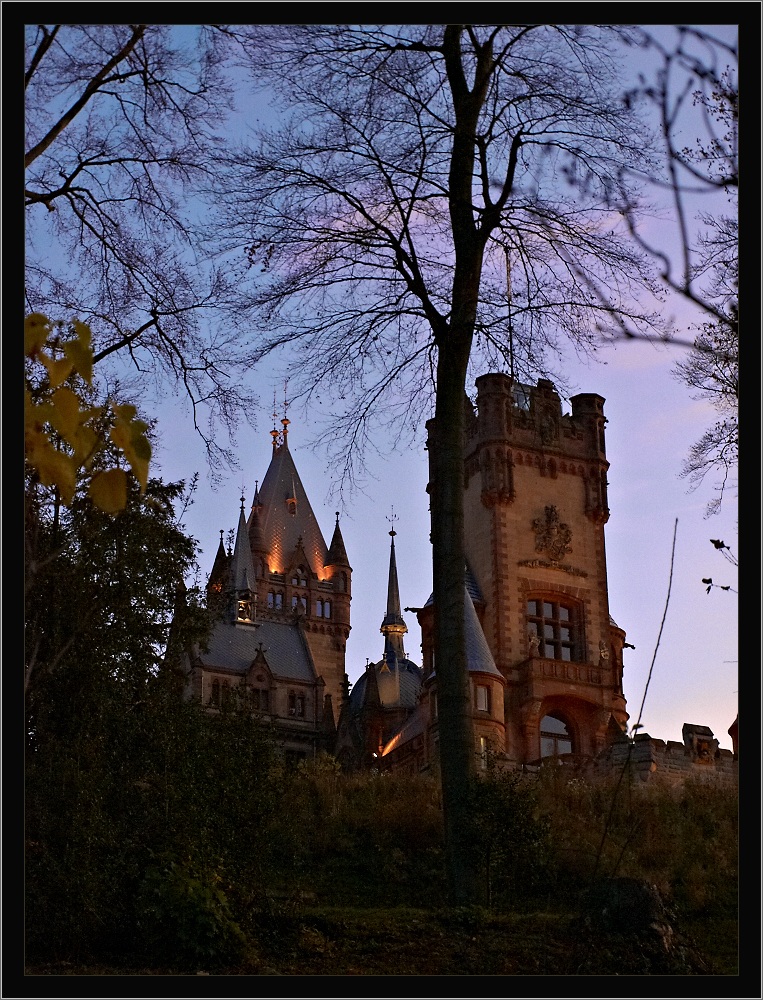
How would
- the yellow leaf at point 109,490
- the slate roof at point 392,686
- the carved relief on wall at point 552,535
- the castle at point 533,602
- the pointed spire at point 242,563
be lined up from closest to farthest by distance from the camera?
the yellow leaf at point 109,490 → the castle at point 533,602 → the carved relief on wall at point 552,535 → the slate roof at point 392,686 → the pointed spire at point 242,563

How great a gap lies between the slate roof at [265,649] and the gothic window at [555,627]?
22.6m

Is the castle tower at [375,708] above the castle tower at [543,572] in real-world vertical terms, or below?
below

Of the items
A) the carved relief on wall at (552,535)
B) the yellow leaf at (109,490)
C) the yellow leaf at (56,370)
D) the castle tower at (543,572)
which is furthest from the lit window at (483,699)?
the yellow leaf at (56,370)

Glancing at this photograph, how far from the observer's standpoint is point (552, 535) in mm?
44500

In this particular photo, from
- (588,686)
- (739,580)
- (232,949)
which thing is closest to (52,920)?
(232,949)

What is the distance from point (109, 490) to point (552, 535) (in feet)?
134

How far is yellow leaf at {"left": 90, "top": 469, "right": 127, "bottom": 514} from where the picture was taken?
4246 mm

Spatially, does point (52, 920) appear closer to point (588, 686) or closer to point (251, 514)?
point (588, 686)

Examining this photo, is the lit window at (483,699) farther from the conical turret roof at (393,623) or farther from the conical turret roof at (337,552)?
the conical turret roof at (337,552)

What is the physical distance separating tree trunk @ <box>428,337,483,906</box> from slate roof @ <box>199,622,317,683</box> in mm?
50282

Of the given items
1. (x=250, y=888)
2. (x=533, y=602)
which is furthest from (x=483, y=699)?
(x=250, y=888)

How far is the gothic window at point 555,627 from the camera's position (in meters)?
43.9

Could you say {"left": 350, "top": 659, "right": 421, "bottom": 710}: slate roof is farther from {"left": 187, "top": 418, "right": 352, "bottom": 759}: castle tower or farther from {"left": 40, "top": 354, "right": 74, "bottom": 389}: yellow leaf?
{"left": 40, "top": 354, "right": 74, "bottom": 389}: yellow leaf

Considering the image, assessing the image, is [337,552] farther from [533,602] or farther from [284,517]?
[533,602]
